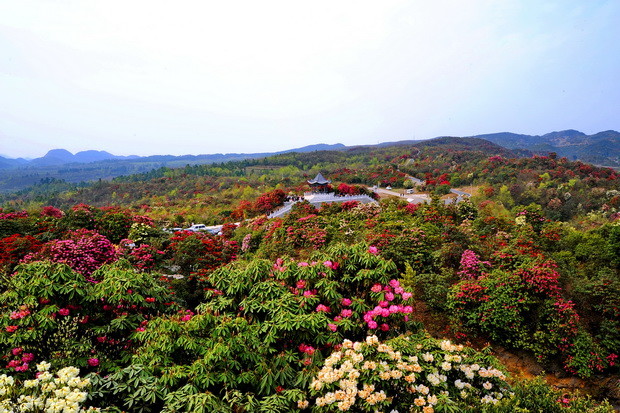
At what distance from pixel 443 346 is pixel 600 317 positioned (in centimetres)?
613

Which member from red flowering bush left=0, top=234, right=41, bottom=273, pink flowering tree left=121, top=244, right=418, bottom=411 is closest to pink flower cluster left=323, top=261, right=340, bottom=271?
pink flowering tree left=121, top=244, right=418, bottom=411

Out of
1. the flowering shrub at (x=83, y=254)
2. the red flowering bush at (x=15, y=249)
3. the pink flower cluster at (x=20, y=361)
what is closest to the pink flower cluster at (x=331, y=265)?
the pink flower cluster at (x=20, y=361)

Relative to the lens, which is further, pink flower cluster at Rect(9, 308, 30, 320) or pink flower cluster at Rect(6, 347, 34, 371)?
pink flower cluster at Rect(9, 308, 30, 320)

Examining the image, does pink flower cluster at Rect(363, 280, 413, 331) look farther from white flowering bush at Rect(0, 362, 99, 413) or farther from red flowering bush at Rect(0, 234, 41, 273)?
red flowering bush at Rect(0, 234, 41, 273)

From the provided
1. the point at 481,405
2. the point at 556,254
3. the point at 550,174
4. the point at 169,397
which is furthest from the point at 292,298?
the point at 550,174

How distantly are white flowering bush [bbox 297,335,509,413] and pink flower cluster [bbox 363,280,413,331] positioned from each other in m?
0.60

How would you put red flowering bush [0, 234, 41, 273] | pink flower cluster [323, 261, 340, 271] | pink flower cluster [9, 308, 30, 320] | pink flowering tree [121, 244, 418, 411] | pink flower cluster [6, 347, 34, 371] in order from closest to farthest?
1. pink flowering tree [121, 244, 418, 411]
2. pink flower cluster [6, 347, 34, 371]
3. pink flower cluster [9, 308, 30, 320]
4. pink flower cluster [323, 261, 340, 271]
5. red flowering bush [0, 234, 41, 273]

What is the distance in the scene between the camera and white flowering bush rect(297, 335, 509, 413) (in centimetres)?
265

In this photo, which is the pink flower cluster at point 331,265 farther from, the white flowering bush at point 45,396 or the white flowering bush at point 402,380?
the white flowering bush at point 45,396

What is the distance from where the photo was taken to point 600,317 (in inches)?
263

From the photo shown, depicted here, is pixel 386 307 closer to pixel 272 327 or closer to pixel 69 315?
pixel 272 327

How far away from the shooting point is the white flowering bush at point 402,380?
265cm

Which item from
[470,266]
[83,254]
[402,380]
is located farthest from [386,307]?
[83,254]

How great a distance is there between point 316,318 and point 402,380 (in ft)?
4.29
